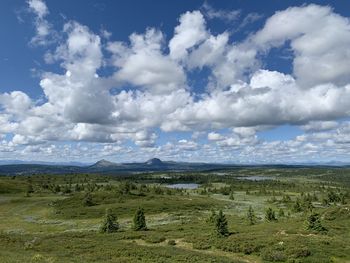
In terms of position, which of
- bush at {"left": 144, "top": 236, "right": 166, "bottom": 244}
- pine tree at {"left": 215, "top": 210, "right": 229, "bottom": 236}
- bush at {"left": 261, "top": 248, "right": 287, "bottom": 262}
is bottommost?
bush at {"left": 144, "top": 236, "right": 166, "bottom": 244}

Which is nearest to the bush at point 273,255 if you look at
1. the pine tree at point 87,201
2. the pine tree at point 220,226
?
the pine tree at point 220,226

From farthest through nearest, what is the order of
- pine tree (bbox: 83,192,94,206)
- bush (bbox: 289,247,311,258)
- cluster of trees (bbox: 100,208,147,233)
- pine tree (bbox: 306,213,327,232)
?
pine tree (bbox: 83,192,94,206)
cluster of trees (bbox: 100,208,147,233)
pine tree (bbox: 306,213,327,232)
bush (bbox: 289,247,311,258)

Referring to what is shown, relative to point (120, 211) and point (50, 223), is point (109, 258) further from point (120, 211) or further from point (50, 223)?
point (120, 211)

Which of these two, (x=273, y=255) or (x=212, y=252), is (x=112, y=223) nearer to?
(x=212, y=252)

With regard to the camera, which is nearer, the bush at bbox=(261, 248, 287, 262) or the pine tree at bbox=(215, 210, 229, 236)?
the bush at bbox=(261, 248, 287, 262)

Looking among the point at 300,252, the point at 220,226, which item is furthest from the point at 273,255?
the point at 220,226

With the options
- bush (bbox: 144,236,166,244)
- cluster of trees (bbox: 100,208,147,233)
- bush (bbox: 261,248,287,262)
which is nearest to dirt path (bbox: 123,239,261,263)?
bush (bbox: 144,236,166,244)

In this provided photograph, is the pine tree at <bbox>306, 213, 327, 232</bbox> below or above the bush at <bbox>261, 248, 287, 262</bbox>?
above

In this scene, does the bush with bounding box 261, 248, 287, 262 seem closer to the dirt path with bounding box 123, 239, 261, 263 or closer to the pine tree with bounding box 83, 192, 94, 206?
the dirt path with bounding box 123, 239, 261, 263

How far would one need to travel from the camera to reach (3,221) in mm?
106062

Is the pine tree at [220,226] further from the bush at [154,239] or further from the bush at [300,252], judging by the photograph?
the bush at [300,252]

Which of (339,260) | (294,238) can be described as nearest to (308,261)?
(339,260)

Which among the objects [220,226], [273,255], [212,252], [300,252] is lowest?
[212,252]

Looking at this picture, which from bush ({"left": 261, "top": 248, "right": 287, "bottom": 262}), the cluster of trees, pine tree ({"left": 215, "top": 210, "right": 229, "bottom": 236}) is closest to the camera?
bush ({"left": 261, "top": 248, "right": 287, "bottom": 262})
